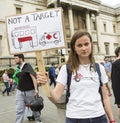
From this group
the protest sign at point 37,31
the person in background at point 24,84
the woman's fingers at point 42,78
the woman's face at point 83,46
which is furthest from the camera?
the person in background at point 24,84

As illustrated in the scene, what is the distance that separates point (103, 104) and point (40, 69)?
2.52 feet

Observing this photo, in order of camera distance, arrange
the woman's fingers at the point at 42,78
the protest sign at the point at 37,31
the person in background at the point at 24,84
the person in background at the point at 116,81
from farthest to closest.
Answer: the person in background at the point at 24,84, the person in background at the point at 116,81, the protest sign at the point at 37,31, the woman's fingers at the point at 42,78

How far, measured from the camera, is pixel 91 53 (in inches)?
129

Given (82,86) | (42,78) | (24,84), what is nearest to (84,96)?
(82,86)

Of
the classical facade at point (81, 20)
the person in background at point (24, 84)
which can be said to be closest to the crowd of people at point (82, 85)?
the person in background at point (24, 84)

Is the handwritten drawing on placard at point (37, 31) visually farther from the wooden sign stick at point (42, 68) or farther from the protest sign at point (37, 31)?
the wooden sign stick at point (42, 68)

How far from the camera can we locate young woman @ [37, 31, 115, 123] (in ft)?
10.2

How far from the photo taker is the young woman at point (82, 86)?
310cm

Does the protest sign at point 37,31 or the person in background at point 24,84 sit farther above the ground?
the protest sign at point 37,31

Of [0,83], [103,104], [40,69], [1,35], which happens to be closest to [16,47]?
[40,69]

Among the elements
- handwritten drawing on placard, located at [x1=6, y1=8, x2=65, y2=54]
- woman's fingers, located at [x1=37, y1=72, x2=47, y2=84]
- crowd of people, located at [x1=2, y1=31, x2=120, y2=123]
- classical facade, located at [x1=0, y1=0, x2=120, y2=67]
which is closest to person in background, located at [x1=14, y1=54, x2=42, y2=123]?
handwritten drawing on placard, located at [x1=6, y1=8, x2=65, y2=54]

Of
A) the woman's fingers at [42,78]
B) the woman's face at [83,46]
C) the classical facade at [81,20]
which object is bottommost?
the woman's fingers at [42,78]

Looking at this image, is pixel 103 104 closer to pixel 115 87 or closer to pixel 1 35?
pixel 115 87

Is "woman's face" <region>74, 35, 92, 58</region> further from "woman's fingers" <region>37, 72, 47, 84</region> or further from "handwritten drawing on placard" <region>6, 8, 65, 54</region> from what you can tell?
"handwritten drawing on placard" <region>6, 8, 65, 54</region>
